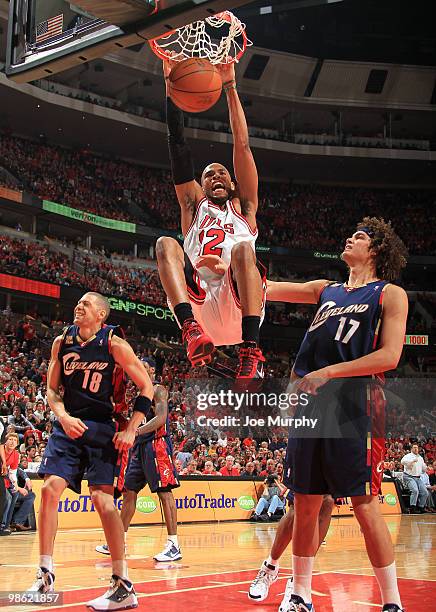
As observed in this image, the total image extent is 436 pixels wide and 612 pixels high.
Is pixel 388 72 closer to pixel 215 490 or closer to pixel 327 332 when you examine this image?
pixel 215 490

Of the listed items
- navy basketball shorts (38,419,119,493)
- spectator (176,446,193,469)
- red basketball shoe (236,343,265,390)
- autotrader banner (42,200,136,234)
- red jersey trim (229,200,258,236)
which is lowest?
spectator (176,446,193,469)

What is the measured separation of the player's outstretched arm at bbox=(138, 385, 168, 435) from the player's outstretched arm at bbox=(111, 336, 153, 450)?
7.81 ft

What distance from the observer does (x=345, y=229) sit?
34.3 meters

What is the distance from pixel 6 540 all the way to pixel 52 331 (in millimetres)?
15434

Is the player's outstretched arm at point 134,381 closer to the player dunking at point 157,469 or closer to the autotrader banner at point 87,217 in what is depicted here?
the player dunking at point 157,469

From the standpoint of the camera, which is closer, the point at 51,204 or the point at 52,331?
the point at 52,331

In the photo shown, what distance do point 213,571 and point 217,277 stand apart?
190 inches

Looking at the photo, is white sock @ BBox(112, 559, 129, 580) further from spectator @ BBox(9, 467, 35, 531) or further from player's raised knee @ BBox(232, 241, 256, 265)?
spectator @ BBox(9, 467, 35, 531)

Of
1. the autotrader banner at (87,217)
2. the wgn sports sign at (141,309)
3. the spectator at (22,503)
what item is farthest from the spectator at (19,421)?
the autotrader banner at (87,217)

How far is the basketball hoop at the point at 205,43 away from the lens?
4.15 meters

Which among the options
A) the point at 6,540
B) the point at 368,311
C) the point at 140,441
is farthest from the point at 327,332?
the point at 6,540

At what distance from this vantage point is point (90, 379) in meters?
5.52

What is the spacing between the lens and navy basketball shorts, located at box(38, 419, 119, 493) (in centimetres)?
539

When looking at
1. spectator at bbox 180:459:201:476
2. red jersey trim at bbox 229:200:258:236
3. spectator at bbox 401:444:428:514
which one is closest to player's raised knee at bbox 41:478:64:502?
red jersey trim at bbox 229:200:258:236
